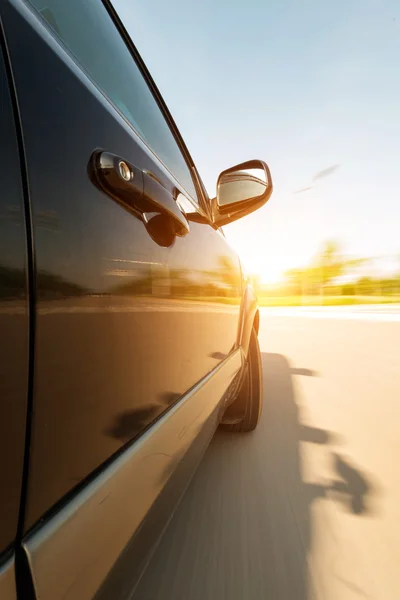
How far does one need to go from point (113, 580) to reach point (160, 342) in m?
0.45

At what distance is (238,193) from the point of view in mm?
1816

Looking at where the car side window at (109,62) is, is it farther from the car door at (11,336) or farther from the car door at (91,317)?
the car door at (11,336)

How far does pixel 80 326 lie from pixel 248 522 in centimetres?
136

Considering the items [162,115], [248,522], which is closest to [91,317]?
[162,115]

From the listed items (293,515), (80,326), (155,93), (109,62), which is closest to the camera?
(80,326)

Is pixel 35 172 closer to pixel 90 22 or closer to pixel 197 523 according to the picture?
pixel 90 22

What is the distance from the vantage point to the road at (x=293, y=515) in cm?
121

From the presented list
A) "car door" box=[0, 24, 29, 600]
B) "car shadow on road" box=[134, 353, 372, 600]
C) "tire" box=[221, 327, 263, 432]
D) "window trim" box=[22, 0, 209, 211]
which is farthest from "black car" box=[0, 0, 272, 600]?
"tire" box=[221, 327, 263, 432]

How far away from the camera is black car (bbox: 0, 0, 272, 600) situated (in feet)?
1.51

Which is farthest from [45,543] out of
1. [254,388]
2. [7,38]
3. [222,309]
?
[254,388]

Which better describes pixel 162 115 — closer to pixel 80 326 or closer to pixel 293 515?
pixel 80 326

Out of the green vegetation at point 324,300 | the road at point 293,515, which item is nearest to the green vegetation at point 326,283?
the green vegetation at point 324,300

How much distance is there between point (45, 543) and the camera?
47 centimetres

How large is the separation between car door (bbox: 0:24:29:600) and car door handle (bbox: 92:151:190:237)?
19cm
